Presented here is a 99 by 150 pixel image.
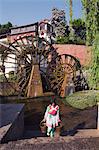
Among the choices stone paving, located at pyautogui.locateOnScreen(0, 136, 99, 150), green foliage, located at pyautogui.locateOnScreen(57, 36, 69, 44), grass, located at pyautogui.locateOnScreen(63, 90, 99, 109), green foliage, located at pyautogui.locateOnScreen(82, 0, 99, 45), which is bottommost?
grass, located at pyautogui.locateOnScreen(63, 90, 99, 109)

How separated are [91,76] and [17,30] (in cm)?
2870

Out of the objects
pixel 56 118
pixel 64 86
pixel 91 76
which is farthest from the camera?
pixel 64 86

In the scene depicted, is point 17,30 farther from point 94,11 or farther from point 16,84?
point 94,11

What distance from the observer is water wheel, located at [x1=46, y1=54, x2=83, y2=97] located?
22812 mm

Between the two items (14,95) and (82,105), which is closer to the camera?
(82,105)

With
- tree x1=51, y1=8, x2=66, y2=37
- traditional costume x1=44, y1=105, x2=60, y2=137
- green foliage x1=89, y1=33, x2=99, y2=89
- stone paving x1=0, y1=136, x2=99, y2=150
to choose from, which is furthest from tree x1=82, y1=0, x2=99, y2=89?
tree x1=51, y1=8, x2=66, y2=37

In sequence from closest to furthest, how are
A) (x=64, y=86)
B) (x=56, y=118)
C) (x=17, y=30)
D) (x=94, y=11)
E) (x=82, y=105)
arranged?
(x=94, y=11) < (x=56, y=118) < (x=82, y=105) < (x=64, y=86) < (x=17, y=30)

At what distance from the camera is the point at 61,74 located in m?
22.8

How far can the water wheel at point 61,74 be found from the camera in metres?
22.8

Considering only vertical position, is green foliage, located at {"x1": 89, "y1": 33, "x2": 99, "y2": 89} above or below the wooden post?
above

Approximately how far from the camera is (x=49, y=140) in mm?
7031

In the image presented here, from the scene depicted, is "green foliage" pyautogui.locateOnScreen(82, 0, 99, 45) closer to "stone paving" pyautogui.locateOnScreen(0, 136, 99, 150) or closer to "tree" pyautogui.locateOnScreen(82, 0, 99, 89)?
"tree" pyautogui.locateOnScreen(82, 0, 99, 89)

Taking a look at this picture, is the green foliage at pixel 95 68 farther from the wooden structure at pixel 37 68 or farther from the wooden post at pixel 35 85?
the wooden post at pixel 35 85

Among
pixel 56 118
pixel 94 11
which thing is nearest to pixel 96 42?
pixel 94 11
